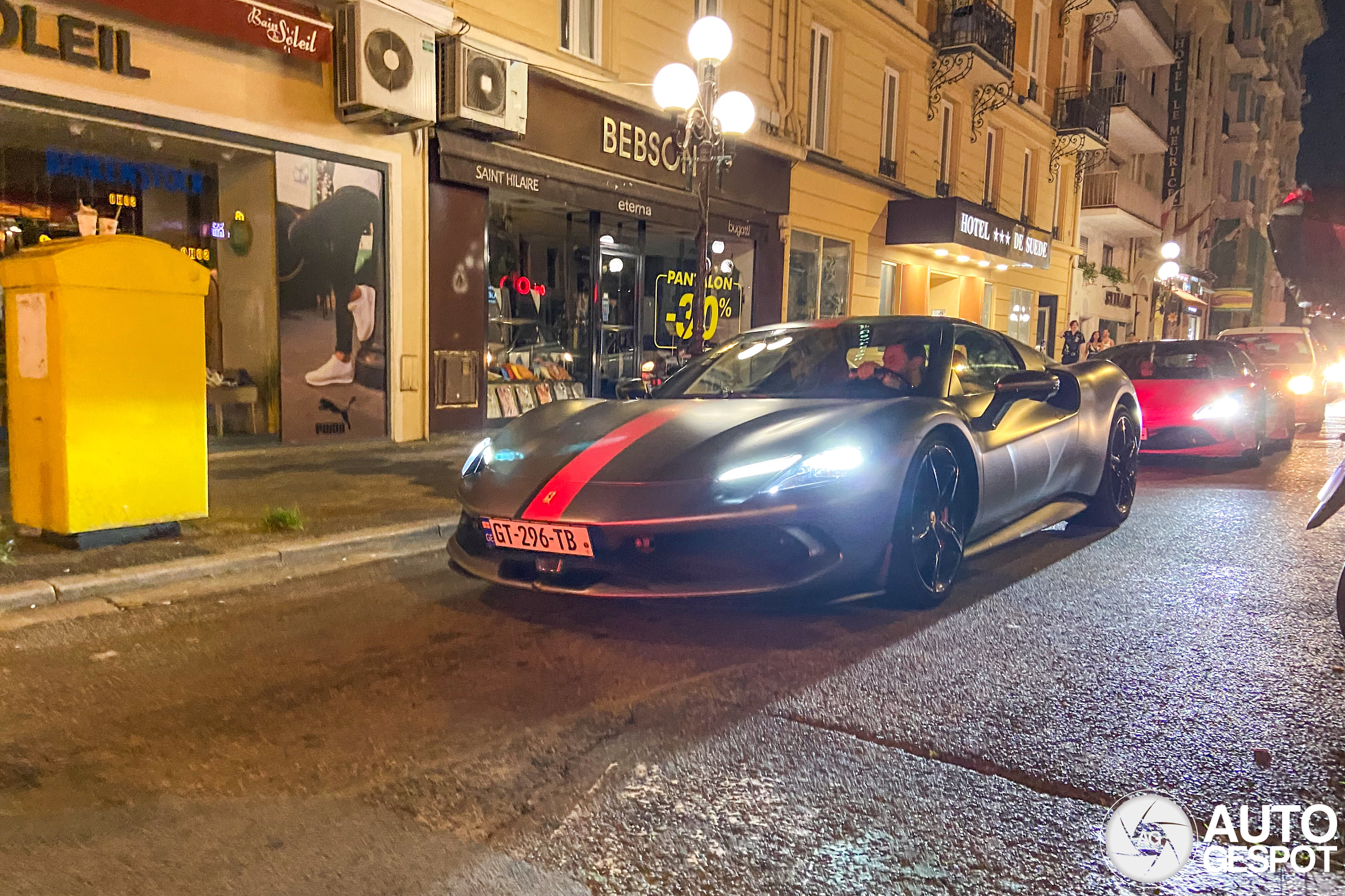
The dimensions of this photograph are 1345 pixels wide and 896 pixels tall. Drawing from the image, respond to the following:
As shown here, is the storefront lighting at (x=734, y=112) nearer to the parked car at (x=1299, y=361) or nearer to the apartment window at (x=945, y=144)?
the parked car at (x=1299, y=361)

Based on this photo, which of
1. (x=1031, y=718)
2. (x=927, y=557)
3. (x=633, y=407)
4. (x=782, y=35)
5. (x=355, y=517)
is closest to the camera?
(x=1031, y=718)

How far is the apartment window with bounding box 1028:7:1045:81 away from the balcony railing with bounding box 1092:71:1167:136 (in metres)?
2.61

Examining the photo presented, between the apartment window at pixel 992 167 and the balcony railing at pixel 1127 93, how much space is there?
5368 mm

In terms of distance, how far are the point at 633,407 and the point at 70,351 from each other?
303cm

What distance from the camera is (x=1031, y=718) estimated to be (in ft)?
9.95

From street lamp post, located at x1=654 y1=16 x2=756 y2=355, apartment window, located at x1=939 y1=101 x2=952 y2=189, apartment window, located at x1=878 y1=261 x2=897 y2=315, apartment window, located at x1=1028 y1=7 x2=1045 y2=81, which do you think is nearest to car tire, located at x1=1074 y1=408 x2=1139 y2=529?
street lamp post, located at x1=654 y1=16 x2=756 y2=355

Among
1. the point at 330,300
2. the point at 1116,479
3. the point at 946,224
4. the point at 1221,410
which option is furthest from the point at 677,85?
the point at 946,224

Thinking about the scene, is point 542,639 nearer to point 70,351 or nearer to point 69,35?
point 70,351

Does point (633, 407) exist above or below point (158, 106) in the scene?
below

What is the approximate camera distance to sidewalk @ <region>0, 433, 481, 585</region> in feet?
16.5

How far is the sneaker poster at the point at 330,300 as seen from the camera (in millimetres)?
9266

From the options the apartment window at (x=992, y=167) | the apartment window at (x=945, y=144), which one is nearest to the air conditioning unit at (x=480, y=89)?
the apartment window at (x=945, y=144)

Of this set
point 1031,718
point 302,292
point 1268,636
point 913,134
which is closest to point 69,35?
point 302,292

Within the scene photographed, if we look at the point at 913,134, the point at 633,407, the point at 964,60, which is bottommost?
the point at 633,407
